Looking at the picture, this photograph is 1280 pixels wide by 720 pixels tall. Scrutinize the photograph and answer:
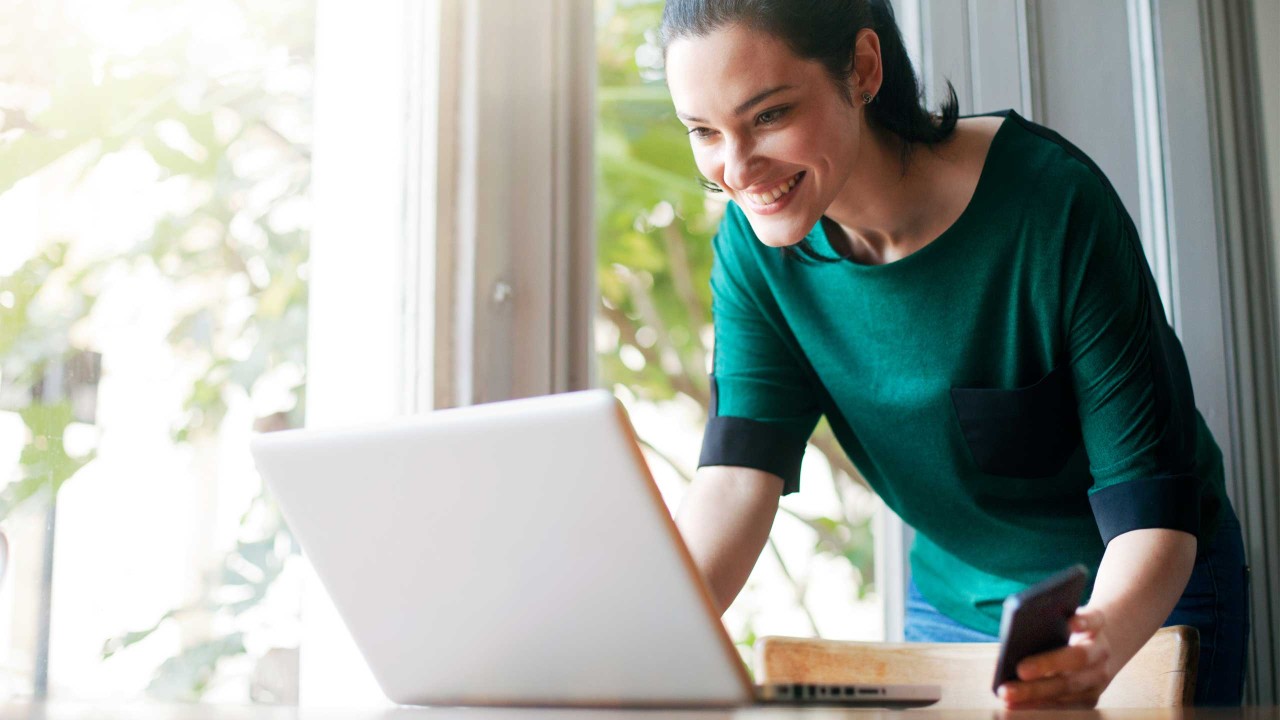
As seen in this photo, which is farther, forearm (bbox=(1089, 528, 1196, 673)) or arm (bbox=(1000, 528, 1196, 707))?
forearm (bbox=(1089, 528, 1196, 673))

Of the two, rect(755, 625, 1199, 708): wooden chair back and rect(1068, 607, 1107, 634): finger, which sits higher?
rect(1068, 607, 1107, 634): finger

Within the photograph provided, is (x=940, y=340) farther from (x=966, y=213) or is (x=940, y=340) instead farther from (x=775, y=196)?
(x=775, y=196)

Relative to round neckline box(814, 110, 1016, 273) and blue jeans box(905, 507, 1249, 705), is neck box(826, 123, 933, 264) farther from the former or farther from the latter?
blue jeans box(905, 507, 1249, 705)

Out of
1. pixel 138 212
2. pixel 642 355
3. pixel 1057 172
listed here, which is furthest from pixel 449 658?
pixel 642 355

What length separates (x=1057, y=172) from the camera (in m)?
1.35

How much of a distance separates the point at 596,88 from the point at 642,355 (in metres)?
1.17

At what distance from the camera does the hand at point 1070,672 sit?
0.89m

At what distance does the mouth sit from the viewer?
1.34m

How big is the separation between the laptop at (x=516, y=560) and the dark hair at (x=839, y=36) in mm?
673

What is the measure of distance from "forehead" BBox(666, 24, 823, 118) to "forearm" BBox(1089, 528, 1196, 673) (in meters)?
0.60

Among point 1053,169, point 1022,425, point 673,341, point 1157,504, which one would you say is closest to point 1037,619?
point 1157,504

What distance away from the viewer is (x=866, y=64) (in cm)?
138

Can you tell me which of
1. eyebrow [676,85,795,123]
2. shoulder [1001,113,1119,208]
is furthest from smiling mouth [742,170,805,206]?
shoulder [1001,113,1119,208]

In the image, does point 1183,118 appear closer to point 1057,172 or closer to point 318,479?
point 1057,172
